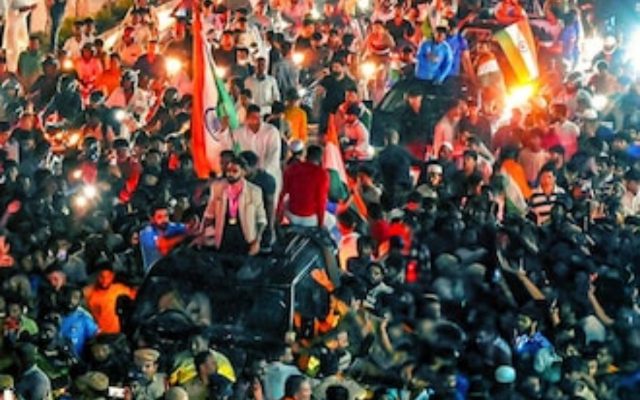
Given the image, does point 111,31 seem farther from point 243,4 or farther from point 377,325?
point 377,325

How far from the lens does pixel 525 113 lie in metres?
23.5

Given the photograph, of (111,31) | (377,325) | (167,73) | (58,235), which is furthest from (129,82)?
(377,325)

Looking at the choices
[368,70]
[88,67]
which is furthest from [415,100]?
[88,67]

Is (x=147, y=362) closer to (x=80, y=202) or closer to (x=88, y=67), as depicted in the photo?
(x=80, y=202)

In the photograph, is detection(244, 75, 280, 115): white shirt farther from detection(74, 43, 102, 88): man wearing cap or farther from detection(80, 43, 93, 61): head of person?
detection(80, 43, 93, 61): head of person

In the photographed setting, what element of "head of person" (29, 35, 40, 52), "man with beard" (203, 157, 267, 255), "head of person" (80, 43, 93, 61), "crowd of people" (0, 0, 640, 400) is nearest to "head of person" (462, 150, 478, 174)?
"crowd of people" (0, 0, 640, 400)

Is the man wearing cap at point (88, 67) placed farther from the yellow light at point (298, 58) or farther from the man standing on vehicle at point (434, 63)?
the man standing on vehicle at point (434, 63)

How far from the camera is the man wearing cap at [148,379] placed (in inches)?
699

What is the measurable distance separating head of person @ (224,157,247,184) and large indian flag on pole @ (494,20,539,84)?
5194mm

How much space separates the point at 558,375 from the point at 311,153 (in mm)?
3736

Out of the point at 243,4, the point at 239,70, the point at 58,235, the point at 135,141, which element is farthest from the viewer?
the point at 243,4

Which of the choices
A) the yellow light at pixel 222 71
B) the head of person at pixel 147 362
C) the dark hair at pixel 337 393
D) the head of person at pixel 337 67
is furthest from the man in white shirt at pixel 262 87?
the dark hair at pixel 337 393

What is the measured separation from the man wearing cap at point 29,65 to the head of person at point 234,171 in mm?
5040

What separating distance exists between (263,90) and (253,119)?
1803 mm
